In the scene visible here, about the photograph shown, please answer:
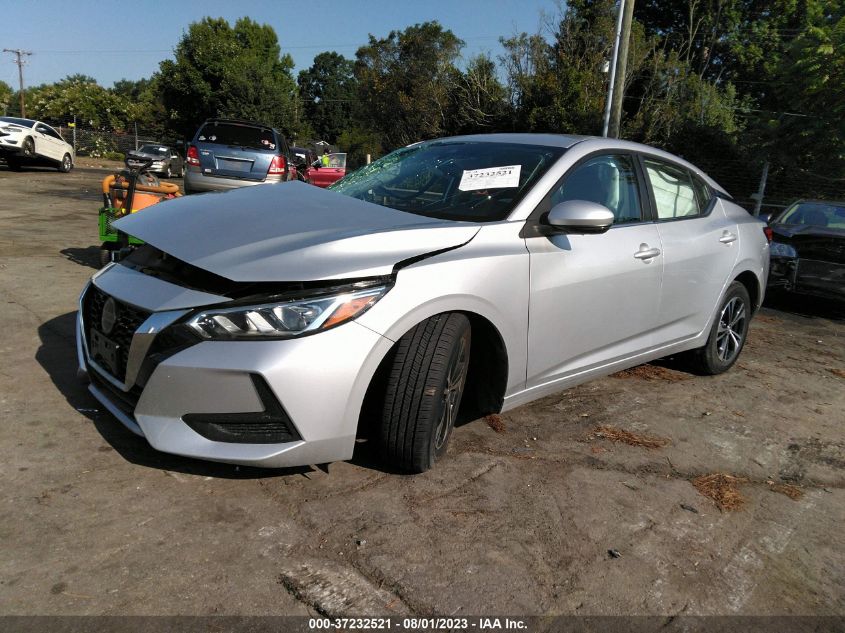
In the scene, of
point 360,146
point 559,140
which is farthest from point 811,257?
point 360,146

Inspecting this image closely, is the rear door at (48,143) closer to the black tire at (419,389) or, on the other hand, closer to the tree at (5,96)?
the black tire at (419,389)

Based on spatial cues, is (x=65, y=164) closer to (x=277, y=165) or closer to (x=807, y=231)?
(x=277, y=165)

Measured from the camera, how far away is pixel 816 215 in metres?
8.32

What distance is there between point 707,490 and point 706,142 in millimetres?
19948

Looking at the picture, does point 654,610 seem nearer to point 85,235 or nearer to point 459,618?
point 459,618

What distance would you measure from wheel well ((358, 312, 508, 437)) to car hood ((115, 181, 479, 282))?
403 mm

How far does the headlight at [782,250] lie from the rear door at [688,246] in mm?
3545

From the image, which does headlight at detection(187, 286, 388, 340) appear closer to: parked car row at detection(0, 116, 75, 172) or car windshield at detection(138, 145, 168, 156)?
parked car row at detection(0, 116, 75, 172)

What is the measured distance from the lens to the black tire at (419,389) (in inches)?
106

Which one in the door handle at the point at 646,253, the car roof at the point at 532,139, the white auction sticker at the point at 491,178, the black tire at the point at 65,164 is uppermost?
the car roof at the point at 532,139

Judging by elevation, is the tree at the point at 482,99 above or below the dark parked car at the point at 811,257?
above

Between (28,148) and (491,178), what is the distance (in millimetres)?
20739

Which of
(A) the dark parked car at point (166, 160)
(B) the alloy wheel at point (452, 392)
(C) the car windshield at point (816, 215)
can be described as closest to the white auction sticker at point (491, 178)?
(B) the alloy wheel at point (452, 392)

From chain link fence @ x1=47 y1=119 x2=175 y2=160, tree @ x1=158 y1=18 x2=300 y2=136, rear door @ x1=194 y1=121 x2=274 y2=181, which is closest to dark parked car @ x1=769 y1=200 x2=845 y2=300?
rear door @ x1=194 y1=121 x2=274 y2=181
